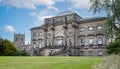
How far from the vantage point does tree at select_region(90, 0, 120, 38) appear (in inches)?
1163

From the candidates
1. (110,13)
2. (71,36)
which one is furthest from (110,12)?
(71,36)

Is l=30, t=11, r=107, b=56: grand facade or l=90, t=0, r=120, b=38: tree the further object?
l=30, t=11, r=107, b=56: grand facade

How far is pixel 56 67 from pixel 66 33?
4270 centimetres

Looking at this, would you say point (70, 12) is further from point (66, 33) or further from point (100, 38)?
point (100, 38)

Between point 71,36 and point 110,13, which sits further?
point 71,36

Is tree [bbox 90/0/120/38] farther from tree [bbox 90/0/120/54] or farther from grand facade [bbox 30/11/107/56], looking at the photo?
grand facade [bbox 30/11/107/56]

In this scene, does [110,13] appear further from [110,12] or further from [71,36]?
[71,36]

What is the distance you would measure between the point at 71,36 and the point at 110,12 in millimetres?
29687

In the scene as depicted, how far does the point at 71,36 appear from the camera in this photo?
6034cm

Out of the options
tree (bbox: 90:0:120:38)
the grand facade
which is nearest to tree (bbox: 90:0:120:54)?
tree (bbox: 90:0:120:38)

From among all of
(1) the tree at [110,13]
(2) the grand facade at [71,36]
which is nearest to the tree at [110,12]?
(1) the tree at [110,13]

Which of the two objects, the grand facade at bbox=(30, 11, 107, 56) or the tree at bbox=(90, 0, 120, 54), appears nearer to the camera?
the tree at bbox=(90, 0, 120, 54)

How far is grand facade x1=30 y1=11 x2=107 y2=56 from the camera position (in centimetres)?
5669

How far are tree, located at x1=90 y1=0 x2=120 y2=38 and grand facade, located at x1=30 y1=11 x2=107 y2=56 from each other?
23.7m
